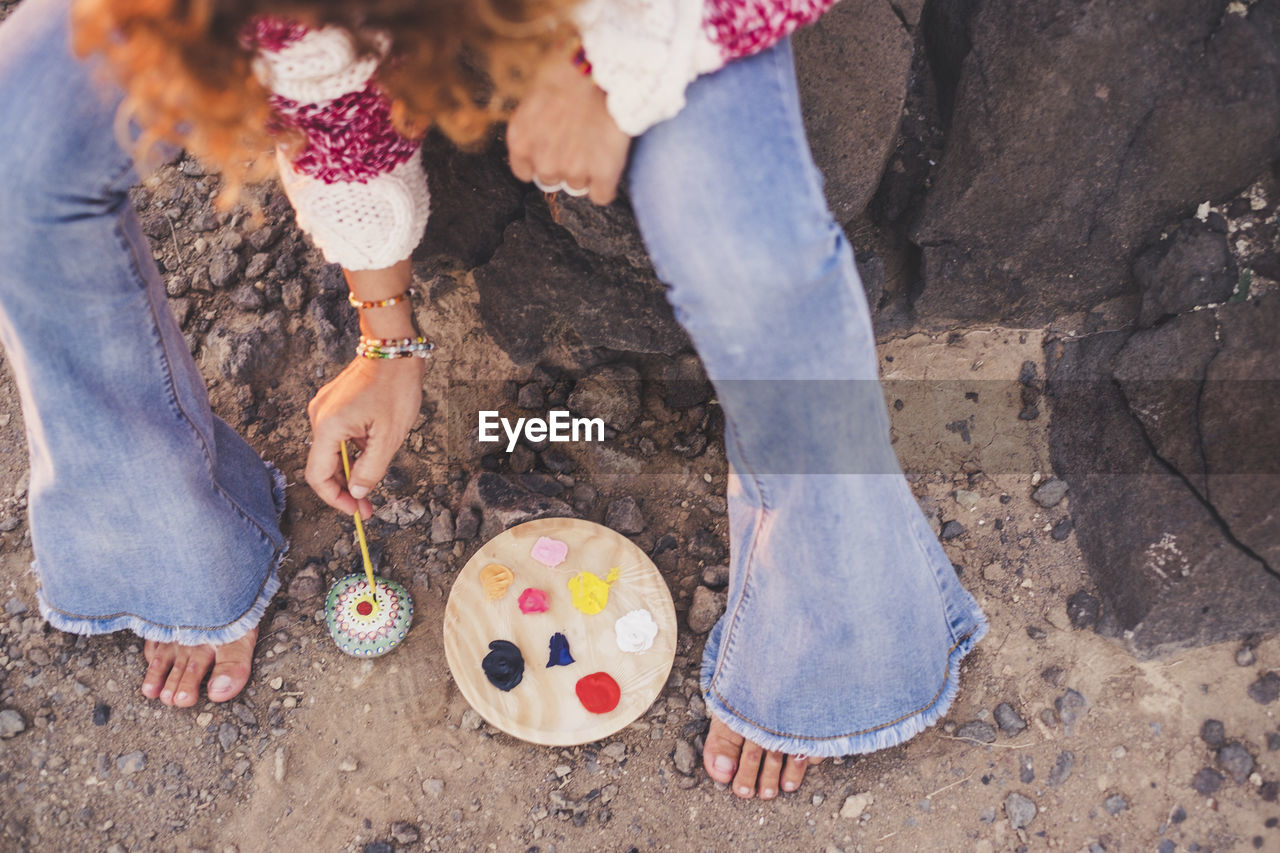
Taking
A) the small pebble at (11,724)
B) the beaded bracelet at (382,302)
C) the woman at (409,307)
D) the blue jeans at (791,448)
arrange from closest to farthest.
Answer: the woman at (409,307), the blue jeans at (791,448), the beaded bracelet at (382,302), the small pebble at (11,724)

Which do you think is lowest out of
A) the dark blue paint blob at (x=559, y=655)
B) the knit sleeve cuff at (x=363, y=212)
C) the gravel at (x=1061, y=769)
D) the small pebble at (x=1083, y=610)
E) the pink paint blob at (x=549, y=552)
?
the gravel at (x=1061, y=769)

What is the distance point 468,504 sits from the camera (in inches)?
87.7

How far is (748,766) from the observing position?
1.95m

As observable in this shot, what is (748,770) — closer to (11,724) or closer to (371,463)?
(371,463)

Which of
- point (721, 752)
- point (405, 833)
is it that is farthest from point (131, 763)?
point (721, 752)

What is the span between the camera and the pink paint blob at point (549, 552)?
2100mm

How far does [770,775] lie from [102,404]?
161 cm

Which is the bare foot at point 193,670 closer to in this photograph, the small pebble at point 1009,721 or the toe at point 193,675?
the toe at point 193,675

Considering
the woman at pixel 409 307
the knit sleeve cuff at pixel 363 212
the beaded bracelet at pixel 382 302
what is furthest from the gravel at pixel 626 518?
the knit sleeve cuff at pixel 363 212

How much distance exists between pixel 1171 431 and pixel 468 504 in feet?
5.72

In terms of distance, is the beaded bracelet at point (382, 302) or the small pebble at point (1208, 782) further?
the small pebble at point (1208, 782)

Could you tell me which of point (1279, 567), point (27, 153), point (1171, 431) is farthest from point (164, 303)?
point (1279, 567)

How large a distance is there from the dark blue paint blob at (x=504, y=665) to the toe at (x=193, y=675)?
690 mm

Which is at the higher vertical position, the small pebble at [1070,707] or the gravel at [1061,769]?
the small pebble at [1070,707]
